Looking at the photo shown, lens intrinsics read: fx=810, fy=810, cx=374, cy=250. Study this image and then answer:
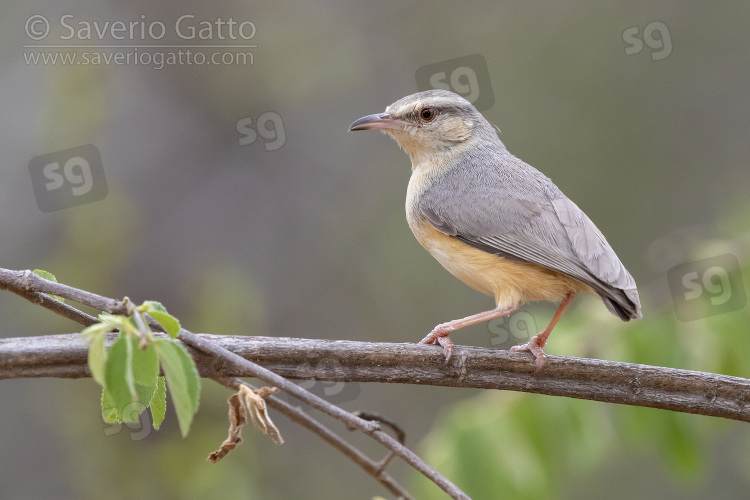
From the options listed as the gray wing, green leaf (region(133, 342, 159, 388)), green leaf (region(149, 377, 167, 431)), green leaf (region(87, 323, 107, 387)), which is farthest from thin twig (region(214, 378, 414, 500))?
the gray wing

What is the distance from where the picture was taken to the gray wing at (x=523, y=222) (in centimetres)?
367

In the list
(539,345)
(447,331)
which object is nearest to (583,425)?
(539,345)

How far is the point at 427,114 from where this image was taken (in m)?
4.98

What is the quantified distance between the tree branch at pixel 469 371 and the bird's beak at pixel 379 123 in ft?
6.72

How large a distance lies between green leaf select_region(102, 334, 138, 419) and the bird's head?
3188 millimetres

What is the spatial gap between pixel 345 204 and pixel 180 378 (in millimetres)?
7200

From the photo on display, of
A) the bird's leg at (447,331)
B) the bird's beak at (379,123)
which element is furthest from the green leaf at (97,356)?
the bird's beak at (379,123)

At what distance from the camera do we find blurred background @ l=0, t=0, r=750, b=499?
4.39m

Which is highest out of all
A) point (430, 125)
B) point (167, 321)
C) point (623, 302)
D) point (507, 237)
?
point (430, 125)

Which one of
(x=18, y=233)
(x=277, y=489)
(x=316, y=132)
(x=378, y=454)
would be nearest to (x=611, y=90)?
(x=316, y=132)

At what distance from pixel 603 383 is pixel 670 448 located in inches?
52.1

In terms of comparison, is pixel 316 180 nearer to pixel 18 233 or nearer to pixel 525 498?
pixel 18 233

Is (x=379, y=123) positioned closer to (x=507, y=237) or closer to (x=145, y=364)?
(x=507, y=237)

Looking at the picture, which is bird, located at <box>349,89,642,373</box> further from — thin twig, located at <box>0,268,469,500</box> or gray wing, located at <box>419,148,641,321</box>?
thin twig, located at <box>0,268,469,500</box>
